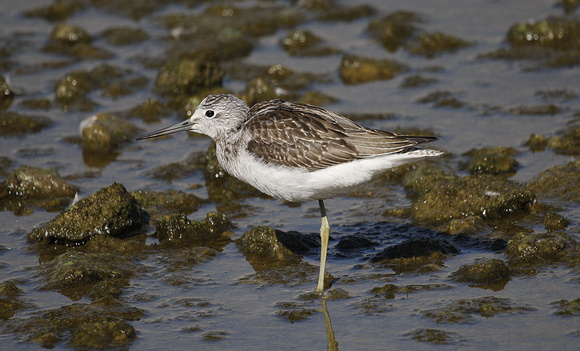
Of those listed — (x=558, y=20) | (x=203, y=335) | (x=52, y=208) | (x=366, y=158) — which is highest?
(x=558, y=20)

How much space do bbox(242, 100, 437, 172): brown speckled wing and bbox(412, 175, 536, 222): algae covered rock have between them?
1.61m

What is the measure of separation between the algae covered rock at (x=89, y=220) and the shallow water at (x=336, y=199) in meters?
0.37

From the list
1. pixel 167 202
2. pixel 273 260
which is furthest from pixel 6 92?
pixel 273 260

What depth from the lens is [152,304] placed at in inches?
302

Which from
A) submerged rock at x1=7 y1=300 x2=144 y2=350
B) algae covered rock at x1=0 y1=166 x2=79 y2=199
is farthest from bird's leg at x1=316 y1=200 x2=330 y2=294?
algae covered rock at x1=0 y1=166 x2=79 y2=199

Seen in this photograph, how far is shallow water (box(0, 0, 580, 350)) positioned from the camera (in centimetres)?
696

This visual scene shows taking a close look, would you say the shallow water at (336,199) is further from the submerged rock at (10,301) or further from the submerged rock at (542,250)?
the submerged rock at (542,250)

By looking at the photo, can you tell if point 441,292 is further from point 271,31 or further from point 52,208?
point 271,31

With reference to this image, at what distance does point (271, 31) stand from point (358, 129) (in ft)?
28.1

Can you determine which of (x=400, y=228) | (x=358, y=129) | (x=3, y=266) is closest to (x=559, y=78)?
(x=400, y=228)

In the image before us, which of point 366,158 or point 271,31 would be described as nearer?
point 366,158

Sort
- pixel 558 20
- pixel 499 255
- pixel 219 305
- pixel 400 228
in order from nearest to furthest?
pixel 219 305 → pixel 499 255 → pixel 400 228 → pixel 558 20

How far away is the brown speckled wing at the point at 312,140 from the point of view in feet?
25.4

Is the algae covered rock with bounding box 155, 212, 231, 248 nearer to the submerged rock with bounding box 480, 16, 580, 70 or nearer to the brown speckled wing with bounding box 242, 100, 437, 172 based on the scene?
the brown speckled wing with bounding box 242, 100, 437, 172
